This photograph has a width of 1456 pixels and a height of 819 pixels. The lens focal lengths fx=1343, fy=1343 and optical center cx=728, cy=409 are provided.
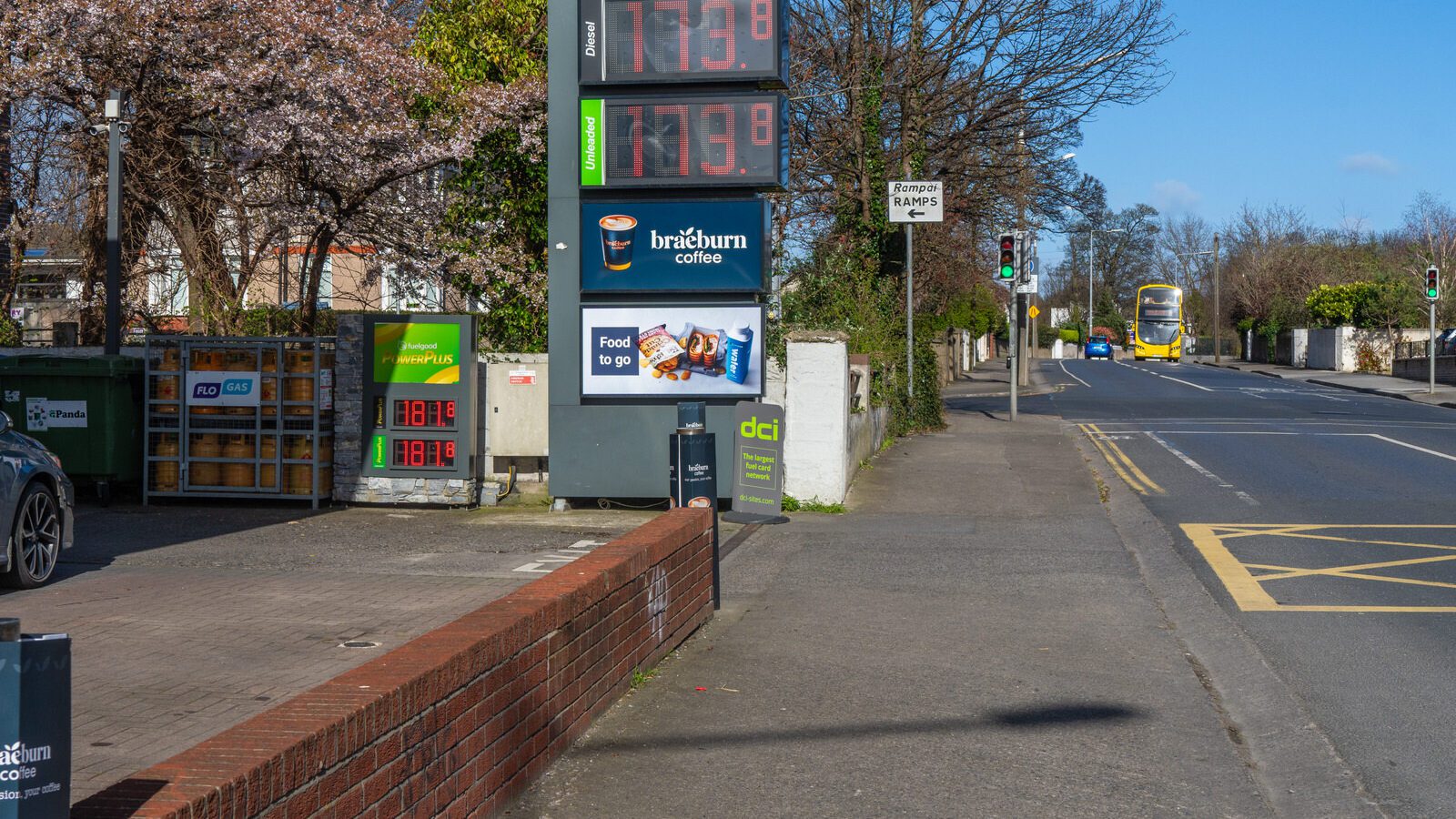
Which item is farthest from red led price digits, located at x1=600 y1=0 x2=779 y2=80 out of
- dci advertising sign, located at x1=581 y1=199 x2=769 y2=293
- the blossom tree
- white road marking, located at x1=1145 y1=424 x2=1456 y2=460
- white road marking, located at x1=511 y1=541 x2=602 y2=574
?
white road marking, located at x1=1145 y1=424 x2=1456 y2=460

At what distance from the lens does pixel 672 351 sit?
547 inches

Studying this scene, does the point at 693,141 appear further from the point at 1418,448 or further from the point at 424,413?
the point at 1418,448

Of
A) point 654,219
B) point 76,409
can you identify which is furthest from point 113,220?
point 654,219

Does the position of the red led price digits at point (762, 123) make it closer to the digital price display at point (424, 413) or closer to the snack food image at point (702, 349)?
the snack food image at point (702, 349)

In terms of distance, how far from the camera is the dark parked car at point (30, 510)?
919 cm

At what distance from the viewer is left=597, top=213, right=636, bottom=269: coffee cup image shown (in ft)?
45.5

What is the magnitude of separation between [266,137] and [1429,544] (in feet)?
48.7

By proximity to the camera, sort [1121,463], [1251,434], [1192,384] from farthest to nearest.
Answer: [1192,384] < [1251,434] < [1121,463]

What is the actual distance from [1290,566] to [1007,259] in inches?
579

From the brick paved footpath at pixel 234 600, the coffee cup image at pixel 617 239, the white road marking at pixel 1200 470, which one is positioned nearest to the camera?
the brick paved footpath at pixel 234 600

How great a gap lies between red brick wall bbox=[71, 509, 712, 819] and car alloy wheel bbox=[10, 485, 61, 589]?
4832 mm

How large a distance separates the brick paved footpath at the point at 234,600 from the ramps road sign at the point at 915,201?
8722 millimetres

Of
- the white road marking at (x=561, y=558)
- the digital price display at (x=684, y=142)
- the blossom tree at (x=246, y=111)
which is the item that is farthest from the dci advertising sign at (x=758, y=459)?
the blossom tree at (x=246, y=111)

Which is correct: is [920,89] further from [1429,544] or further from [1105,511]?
[1429,544]
